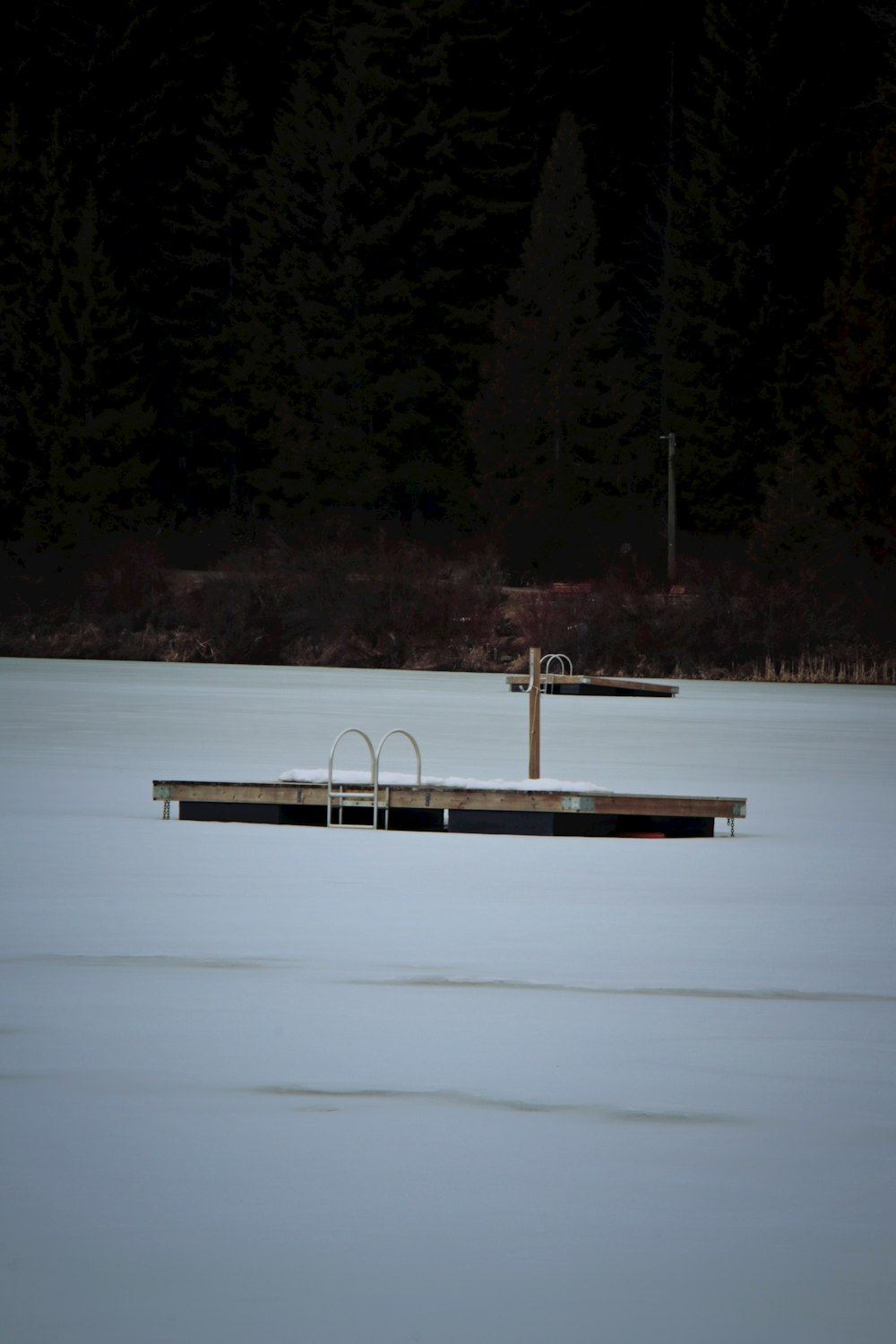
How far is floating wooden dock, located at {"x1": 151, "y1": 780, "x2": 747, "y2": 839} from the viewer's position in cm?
1485

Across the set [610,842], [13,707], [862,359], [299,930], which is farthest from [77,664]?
[299,930]

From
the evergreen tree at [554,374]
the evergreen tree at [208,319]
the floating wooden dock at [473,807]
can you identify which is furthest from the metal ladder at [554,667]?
the evergreen tree at [208,319]

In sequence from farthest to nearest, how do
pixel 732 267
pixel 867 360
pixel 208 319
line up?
pixel 208 319
pixel 732 267
pixel 867 360

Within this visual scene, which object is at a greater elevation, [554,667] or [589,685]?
[554,667]

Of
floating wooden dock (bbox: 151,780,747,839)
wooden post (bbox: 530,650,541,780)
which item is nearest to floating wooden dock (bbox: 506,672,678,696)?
wooden post (bbox: 530,650,541,780)

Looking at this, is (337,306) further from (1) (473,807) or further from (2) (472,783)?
(1) (473,807)

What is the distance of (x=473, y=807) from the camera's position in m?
15.2

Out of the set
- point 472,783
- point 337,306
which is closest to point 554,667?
point 337,306

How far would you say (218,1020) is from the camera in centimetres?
818

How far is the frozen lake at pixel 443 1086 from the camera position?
5.07 meters

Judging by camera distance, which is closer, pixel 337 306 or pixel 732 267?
pixel 732 267

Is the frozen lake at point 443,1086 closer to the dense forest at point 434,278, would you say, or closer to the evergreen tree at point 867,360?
the evergreen tree at point 867,360

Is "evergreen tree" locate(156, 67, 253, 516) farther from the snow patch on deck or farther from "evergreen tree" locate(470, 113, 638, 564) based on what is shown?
the snow patch on deck

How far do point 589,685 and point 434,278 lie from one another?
113ft
